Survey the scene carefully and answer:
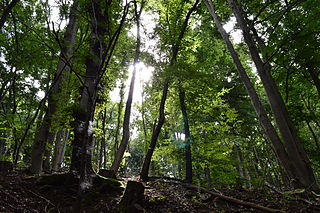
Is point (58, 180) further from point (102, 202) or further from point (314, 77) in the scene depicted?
point (314, 77)

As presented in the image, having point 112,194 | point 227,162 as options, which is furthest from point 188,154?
point 112,194

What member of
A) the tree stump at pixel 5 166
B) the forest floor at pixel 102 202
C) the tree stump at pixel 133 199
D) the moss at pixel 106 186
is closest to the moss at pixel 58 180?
the forest floor at pixel 102 202

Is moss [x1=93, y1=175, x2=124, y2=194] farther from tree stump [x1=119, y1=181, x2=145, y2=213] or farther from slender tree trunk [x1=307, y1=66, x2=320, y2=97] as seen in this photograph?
slender tree trunk [x1=307, y1=66, x2=320, y2=97]

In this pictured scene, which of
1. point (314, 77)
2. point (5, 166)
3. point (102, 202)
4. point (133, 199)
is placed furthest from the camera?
point (314, 77)

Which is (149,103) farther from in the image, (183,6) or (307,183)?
(307,183)

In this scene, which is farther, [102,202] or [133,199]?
[102,202]

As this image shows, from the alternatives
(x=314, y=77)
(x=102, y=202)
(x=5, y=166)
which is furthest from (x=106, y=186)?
(x=314, y=77)

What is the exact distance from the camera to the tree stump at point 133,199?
3.23 m

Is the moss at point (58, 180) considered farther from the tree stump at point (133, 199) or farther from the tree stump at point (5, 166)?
the tree stump at point (5, 166)

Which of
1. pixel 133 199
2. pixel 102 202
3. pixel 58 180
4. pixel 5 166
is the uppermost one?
pixel 5 166

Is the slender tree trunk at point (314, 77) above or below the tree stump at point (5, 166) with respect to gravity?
above

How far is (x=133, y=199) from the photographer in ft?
11.0

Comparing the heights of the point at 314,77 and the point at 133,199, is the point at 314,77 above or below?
above

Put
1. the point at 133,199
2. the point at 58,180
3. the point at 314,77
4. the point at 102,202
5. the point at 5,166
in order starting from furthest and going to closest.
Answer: the point at 314,77 < the point at 5,166 < the point at 58,180 < the point at 102,202 < the point at 133,199
